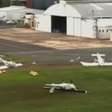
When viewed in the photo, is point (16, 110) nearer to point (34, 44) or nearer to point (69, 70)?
point (69, 70)

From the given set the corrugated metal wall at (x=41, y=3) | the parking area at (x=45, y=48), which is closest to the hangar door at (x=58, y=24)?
the parking area at (x=45, y=48)

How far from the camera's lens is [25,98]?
110ft

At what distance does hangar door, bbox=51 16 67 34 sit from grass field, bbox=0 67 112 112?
43.9 m

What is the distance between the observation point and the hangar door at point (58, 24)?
297 feet

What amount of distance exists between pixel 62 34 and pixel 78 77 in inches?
1849

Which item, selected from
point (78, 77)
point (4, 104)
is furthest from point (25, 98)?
point (78, 77)

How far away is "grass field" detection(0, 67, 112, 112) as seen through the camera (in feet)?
101

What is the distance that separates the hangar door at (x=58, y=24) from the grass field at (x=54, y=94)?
144 feet

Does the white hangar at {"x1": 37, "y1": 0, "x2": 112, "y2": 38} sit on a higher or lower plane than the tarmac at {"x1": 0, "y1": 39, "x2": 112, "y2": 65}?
higher

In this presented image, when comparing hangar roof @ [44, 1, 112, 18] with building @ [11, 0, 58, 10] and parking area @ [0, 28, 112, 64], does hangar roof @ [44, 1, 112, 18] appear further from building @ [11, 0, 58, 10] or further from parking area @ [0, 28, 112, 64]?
building @ [11, 0, 58, 10]

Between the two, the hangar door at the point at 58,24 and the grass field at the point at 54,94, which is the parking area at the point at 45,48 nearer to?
the hangar door at the point at 58,24

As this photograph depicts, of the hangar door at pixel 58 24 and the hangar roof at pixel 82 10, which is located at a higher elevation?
the hangar roof at pixel 82 10

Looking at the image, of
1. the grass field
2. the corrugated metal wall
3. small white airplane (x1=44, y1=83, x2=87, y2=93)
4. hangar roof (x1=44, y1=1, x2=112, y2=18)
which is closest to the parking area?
hangar roof (x1=44, y1=1, x2=112, y2=18)

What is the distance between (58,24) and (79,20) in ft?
25.4
